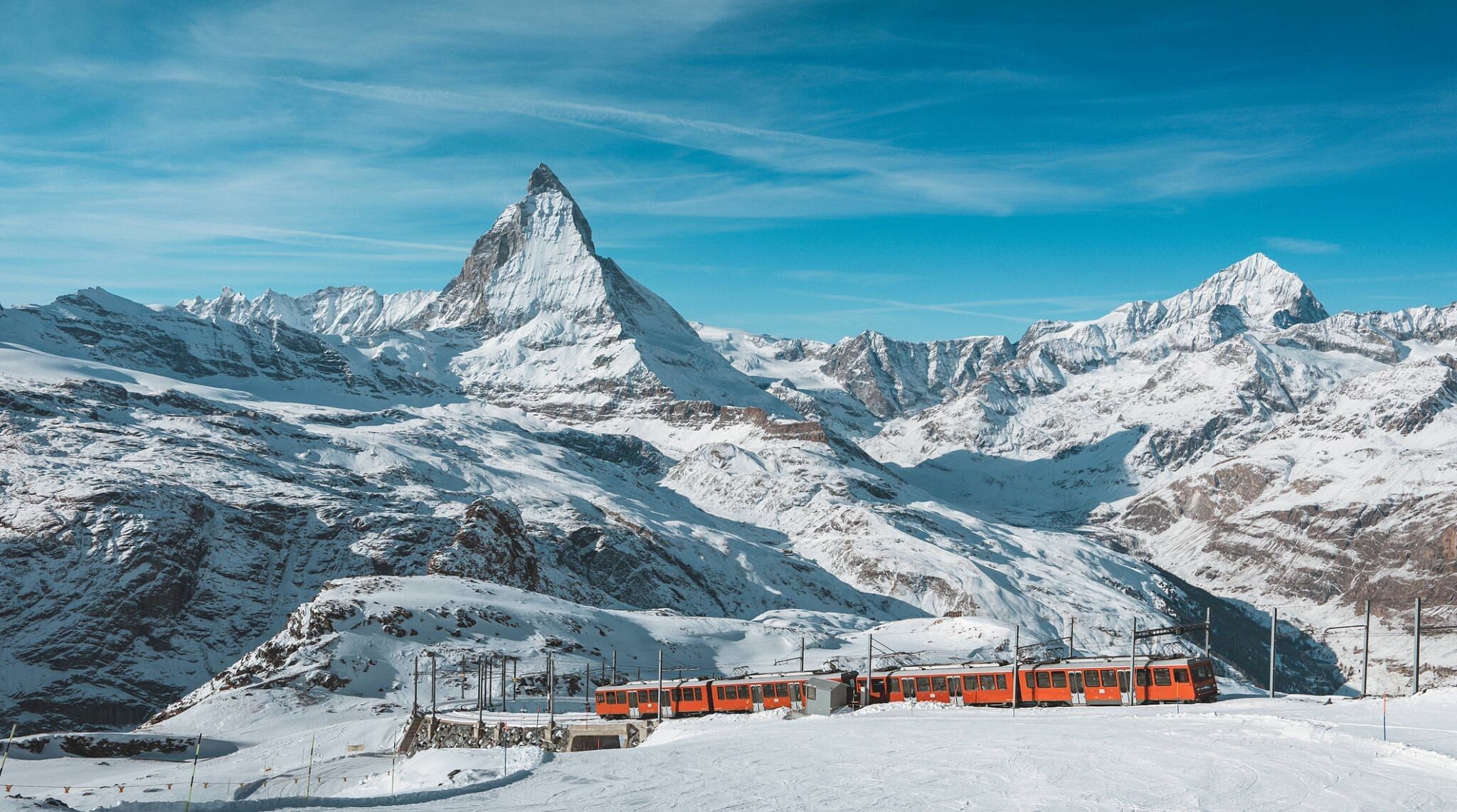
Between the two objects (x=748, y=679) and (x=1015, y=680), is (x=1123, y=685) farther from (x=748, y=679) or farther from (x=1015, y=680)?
(x=748, y=679)

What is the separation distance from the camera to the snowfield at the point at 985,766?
123 ft

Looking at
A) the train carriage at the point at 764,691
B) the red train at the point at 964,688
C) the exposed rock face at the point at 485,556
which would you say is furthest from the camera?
the exposed rock face at the point at 485,556

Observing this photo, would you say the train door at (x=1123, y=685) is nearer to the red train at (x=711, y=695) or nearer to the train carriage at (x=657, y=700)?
the red train at (x=711, y=695)

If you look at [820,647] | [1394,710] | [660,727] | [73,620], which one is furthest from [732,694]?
[73,620]

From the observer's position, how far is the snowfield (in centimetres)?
3759

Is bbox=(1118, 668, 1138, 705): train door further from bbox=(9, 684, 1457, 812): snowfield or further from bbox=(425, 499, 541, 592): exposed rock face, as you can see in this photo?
bbox=(425, 499, 541, 592): exposed rock face

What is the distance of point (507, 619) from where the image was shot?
486 feet

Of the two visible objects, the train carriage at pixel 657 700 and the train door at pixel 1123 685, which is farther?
the train carriage at pixel 657 700

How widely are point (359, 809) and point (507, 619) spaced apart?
115 meters

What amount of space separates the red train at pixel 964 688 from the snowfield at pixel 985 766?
150 inches

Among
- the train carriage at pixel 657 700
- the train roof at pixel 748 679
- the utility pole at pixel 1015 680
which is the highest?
the utility pole at pixel 1015 680

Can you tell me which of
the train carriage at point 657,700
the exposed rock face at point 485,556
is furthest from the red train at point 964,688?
the exposed rock face at point 485,556

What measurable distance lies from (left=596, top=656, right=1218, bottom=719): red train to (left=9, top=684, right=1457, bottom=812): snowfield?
12.5 ft

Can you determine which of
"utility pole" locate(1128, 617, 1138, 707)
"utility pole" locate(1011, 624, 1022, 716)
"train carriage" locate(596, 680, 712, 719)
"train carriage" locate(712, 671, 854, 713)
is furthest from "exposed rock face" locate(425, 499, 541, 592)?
"utility pole" locate(1128, 617, 1138, 707)
